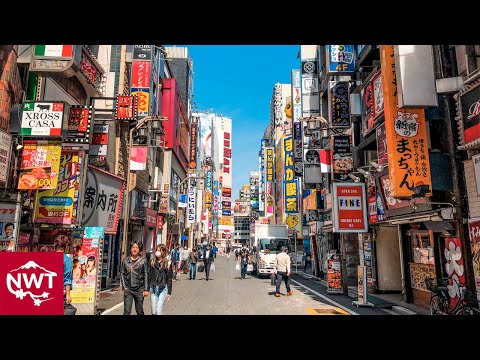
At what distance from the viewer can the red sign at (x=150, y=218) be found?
24.6 metres

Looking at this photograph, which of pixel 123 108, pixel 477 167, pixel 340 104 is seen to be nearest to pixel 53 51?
pixel 123 108

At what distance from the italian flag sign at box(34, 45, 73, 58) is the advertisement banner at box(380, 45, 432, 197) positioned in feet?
33.5

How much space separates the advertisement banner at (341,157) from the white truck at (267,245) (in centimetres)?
687

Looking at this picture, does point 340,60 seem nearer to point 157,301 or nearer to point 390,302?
point 390,302

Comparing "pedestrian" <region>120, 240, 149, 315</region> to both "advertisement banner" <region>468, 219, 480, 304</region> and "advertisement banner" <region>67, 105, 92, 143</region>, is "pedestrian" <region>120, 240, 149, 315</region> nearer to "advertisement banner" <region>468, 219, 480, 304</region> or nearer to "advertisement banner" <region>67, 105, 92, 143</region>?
"advertisement banner" <region>67, 105, 92, 143</region>

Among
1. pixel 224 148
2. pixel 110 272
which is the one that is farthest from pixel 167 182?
pixel 224 148

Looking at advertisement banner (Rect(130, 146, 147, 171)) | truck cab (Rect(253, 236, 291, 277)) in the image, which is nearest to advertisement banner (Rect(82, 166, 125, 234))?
advertisement banner (Rect(130, 146, 147, 171))

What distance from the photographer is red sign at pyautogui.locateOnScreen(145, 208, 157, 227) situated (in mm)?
24575

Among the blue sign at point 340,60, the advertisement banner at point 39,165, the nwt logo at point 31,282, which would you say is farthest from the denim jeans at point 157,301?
the blue sign at point 340,60

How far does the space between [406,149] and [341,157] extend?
789 centimetres
